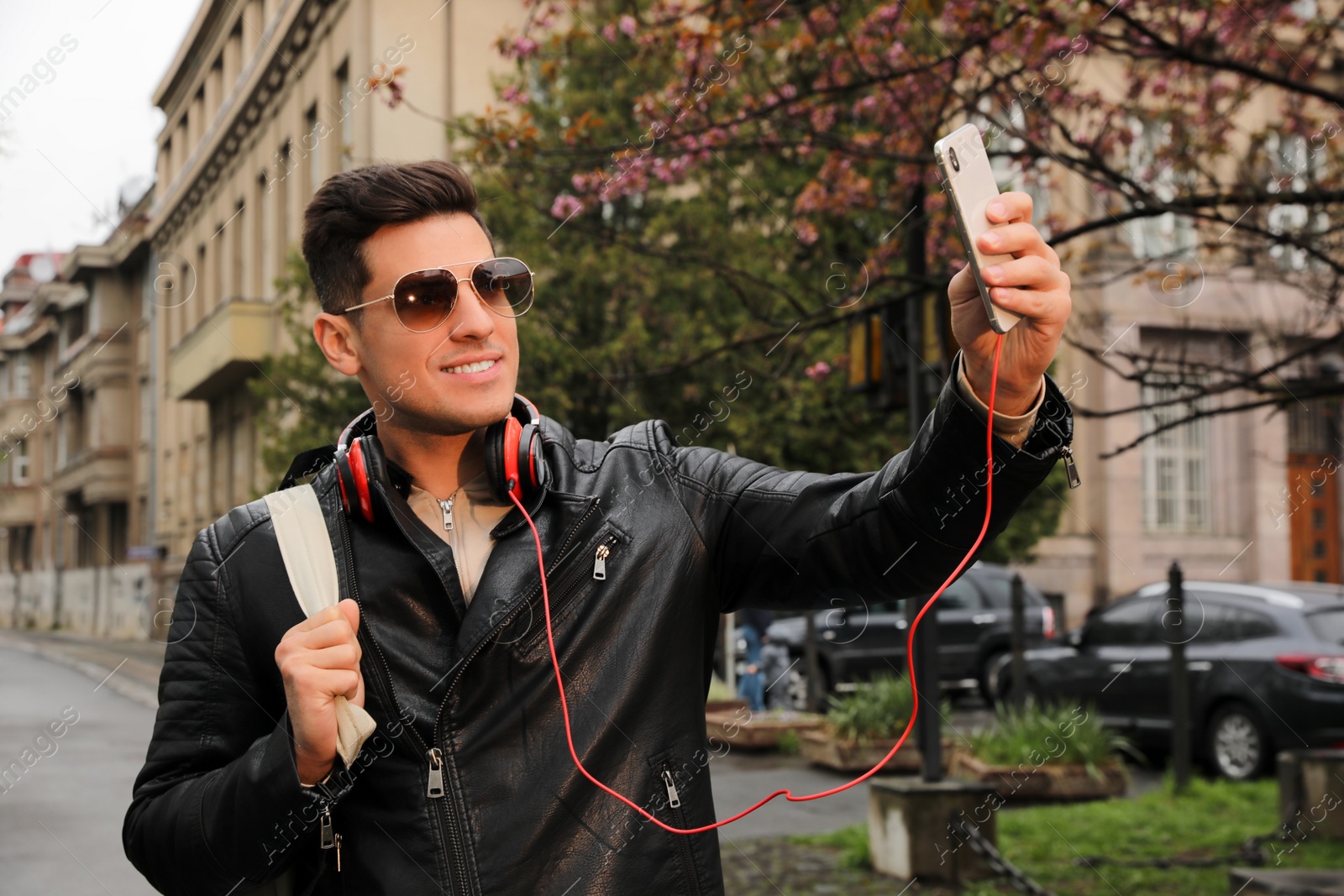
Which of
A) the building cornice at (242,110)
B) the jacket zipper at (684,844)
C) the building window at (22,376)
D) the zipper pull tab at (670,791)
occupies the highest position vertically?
the building cornice at (242,110)

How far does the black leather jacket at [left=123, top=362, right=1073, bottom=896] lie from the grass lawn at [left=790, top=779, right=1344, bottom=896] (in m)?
5.16

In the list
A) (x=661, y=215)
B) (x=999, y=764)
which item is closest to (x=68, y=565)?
(x=661, y=215)

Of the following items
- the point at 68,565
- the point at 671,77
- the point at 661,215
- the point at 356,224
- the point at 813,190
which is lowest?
the point at 68,565

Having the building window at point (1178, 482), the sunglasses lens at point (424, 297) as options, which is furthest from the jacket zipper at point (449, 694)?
the building window at point (1178, 482)

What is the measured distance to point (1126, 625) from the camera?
11648 mm

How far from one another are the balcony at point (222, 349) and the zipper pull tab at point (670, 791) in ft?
64.7

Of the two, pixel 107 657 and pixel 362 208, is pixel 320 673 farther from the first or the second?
pixel 107 657

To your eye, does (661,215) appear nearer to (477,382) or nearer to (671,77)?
(671,77)

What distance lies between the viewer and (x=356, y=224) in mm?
2113

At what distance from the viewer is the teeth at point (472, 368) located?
2.02 metres

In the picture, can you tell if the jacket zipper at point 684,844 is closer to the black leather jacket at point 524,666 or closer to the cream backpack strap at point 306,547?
the black leather jacket at point 524,666

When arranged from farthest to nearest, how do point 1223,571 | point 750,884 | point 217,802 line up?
point 1223,571
point 750,884
point 217,802

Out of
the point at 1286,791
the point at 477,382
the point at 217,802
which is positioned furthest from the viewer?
the point at 1286,791

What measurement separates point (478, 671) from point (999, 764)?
8619 mm
